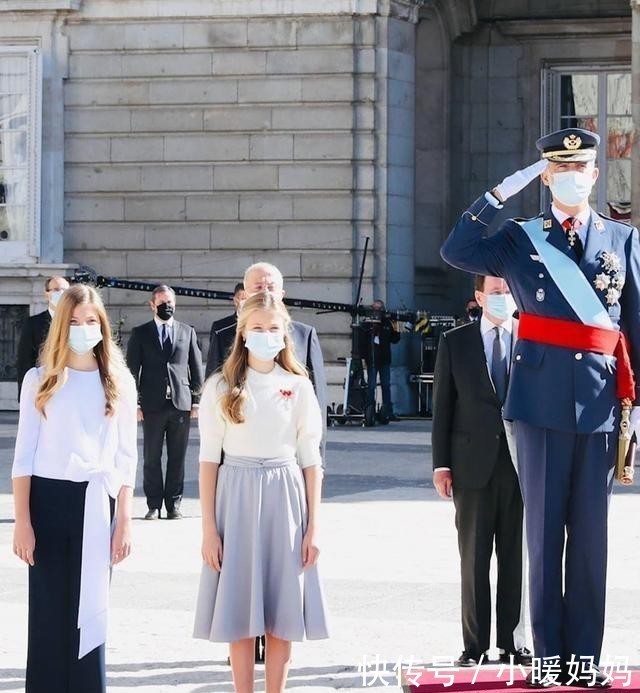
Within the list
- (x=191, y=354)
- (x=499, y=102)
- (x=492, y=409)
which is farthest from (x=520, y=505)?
(x=499, y=102)

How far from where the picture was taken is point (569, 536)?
6.91 m

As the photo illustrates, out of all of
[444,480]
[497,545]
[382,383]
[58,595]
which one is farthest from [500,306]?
[382,383]

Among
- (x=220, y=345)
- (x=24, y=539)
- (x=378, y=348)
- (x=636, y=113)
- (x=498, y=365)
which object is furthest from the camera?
(x=378, y=348)

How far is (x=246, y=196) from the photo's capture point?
87.5ft

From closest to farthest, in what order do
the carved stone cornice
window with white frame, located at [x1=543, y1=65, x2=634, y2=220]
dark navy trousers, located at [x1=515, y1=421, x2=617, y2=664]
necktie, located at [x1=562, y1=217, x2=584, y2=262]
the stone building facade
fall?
dark navy trousers, located at [x1=515, y1=421, x2=617, y2=664] → necktie, located at [x1=562, y1=217, x2=584, y2=262] → the stone building facade → the carved stone cornice → window with white frame, located at [x1=543, y1=65, x2=634, y2=220]

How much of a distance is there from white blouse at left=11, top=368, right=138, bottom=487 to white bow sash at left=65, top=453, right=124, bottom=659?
0.04 m

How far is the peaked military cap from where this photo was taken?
A: 692 cm

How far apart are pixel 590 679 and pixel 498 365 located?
Result: 2110 mm

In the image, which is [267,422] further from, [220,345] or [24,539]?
[220,345]

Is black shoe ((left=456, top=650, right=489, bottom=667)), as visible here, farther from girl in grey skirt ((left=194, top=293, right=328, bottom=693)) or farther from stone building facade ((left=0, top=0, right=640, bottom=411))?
stone building facade ((left=0, top=0, right=640, bottom=411))

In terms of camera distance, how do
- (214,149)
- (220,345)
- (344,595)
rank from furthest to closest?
(214,149) < (220,345) < (344,595)

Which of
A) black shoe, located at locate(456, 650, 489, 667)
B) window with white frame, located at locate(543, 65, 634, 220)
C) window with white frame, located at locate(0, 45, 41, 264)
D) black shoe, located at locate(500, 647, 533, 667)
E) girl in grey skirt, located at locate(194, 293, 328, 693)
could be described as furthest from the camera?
window with white frame, located at locate(543, 65, 634, 220)

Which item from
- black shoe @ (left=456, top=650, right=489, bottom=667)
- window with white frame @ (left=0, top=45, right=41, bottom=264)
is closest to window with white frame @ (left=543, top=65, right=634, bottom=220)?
window with white frame @ (left=0, top=45, right=41, bottom=264)

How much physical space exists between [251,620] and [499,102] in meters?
22.8
